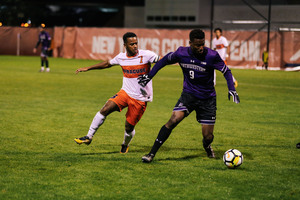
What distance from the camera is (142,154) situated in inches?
316

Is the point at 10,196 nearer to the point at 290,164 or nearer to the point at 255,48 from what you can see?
the point at 290,164

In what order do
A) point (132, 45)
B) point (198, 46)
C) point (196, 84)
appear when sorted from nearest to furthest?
point (198, 46)
point (196, 84)
point (132, 45)

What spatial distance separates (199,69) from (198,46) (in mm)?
364

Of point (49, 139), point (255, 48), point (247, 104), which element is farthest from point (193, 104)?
point (255, 48)

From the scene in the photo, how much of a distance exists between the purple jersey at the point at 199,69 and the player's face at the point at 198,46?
0.32 ft

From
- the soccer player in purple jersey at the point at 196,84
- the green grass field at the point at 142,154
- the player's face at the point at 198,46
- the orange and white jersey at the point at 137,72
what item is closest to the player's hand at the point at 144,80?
the soccer player in purple jersey at the point at 196,84

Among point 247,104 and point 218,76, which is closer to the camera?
point 247,104

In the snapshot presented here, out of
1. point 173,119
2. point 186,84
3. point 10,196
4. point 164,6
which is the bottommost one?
point 10,196

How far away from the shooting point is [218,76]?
2648 centimetres

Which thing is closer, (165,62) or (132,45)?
(165,62)

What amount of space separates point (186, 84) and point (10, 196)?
323 cm

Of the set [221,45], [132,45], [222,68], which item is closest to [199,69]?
[222,68]

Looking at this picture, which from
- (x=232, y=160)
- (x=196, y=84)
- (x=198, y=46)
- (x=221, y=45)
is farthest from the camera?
(x=221, y=45)

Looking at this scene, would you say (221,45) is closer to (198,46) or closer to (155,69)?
(155,69)
